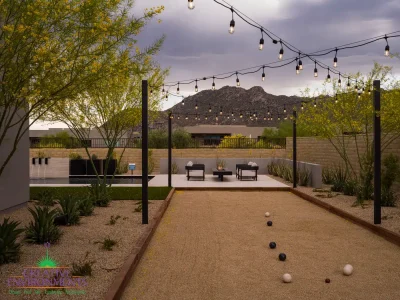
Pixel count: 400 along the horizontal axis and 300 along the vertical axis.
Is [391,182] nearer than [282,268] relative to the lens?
No

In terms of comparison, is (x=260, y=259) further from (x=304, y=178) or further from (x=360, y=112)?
(x=304, y=178)

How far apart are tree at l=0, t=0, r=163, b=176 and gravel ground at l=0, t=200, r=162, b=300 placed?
1.52 meters

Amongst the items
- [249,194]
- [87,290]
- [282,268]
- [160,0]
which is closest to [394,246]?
[282,268]

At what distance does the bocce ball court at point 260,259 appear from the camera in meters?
5.01

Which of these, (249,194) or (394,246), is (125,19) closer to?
(394,246)

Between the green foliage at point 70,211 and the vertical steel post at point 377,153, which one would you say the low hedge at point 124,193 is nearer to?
the green foliage at point 70,211

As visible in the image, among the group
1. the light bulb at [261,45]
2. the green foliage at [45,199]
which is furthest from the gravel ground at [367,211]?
the green foliage at [45,199]

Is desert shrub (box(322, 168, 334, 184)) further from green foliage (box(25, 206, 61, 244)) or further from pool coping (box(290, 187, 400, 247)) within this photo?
green foliage (box(25, 206, 61, 244))

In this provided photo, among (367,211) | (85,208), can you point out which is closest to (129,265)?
(85,208)

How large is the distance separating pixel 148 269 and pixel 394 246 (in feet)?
13.9

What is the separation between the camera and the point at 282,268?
5949 mm

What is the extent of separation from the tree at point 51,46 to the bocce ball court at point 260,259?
2812 mm

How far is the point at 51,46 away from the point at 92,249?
3.13 metres

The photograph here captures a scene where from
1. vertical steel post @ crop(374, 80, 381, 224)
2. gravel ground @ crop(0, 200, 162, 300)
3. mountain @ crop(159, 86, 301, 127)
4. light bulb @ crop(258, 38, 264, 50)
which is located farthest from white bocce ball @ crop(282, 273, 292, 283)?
mountain @ crop(159, 86, 301, 127)
